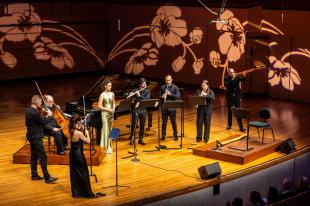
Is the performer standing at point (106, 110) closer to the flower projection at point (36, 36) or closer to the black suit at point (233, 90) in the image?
the black suit at point (233, 90)

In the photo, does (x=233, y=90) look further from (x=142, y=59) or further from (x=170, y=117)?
(x=142, y=59)

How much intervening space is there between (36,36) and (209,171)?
970 cm

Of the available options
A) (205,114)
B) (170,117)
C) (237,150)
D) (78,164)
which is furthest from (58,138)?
(237,150)

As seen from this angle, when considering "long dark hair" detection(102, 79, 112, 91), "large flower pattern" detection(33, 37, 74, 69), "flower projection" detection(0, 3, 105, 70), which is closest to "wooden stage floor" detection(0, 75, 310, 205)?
"long dark hair" detection(102, 79, 112, 91)

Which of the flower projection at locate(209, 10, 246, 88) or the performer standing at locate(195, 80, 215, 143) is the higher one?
the flower projection at locate(209, 10, 246, 88)

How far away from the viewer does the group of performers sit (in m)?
9.29

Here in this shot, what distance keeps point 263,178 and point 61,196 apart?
12.1 ft

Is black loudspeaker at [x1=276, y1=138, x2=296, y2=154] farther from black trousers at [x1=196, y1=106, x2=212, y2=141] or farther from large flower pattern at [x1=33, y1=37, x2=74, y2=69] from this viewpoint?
large flower pattern at [x1=33, y1=37, x2=74, y2=69]

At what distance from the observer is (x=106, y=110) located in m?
11.4

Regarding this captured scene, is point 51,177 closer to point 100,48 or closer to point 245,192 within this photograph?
point 245,192

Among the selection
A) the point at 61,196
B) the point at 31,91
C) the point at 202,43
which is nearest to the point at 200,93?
the point at 61,196

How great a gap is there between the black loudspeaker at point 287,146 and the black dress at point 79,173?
3.97 m

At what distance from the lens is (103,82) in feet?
38.5

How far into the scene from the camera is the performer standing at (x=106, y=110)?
1144 centimetres
